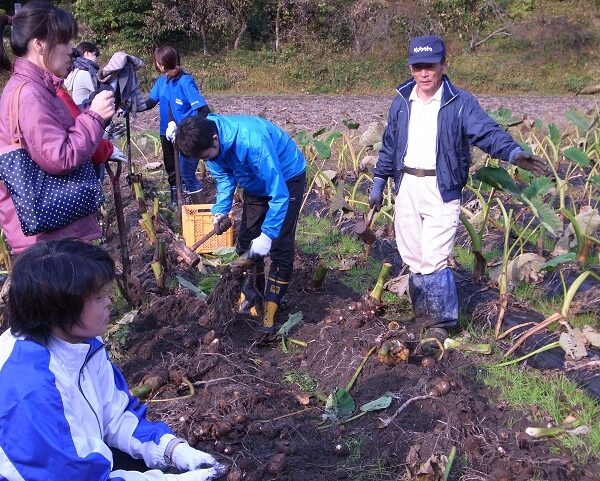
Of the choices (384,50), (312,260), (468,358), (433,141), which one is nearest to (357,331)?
(468,358)

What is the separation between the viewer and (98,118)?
104 inches

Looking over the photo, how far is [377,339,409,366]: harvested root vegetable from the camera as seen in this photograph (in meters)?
3.19

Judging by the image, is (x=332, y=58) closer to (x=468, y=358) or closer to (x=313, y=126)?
(x=313, y=126)

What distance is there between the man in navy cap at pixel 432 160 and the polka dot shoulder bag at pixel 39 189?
175 cm

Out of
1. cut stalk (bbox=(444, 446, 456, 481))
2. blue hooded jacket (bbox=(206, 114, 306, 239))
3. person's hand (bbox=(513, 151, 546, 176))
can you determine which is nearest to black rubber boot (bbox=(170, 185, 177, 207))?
blue hooded jacket (bbox=(206, 114, 306, 239))

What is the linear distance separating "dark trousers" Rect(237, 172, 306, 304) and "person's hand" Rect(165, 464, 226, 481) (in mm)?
2024

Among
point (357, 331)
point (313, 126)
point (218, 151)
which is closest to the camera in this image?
point (218, 151)

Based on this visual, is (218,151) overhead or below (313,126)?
overhead

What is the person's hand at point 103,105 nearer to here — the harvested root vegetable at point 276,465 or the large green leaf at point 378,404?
the harvested root vegetable at point 276,465

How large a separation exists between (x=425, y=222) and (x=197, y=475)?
2.29 metres

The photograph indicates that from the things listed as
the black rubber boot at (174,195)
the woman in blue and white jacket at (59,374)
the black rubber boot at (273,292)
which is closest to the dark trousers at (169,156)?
the black rubber boot at (174,195)

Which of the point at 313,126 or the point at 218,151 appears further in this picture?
the point at 313,126

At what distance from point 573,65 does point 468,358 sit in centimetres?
2136

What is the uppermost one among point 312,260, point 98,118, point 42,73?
point 42,73
